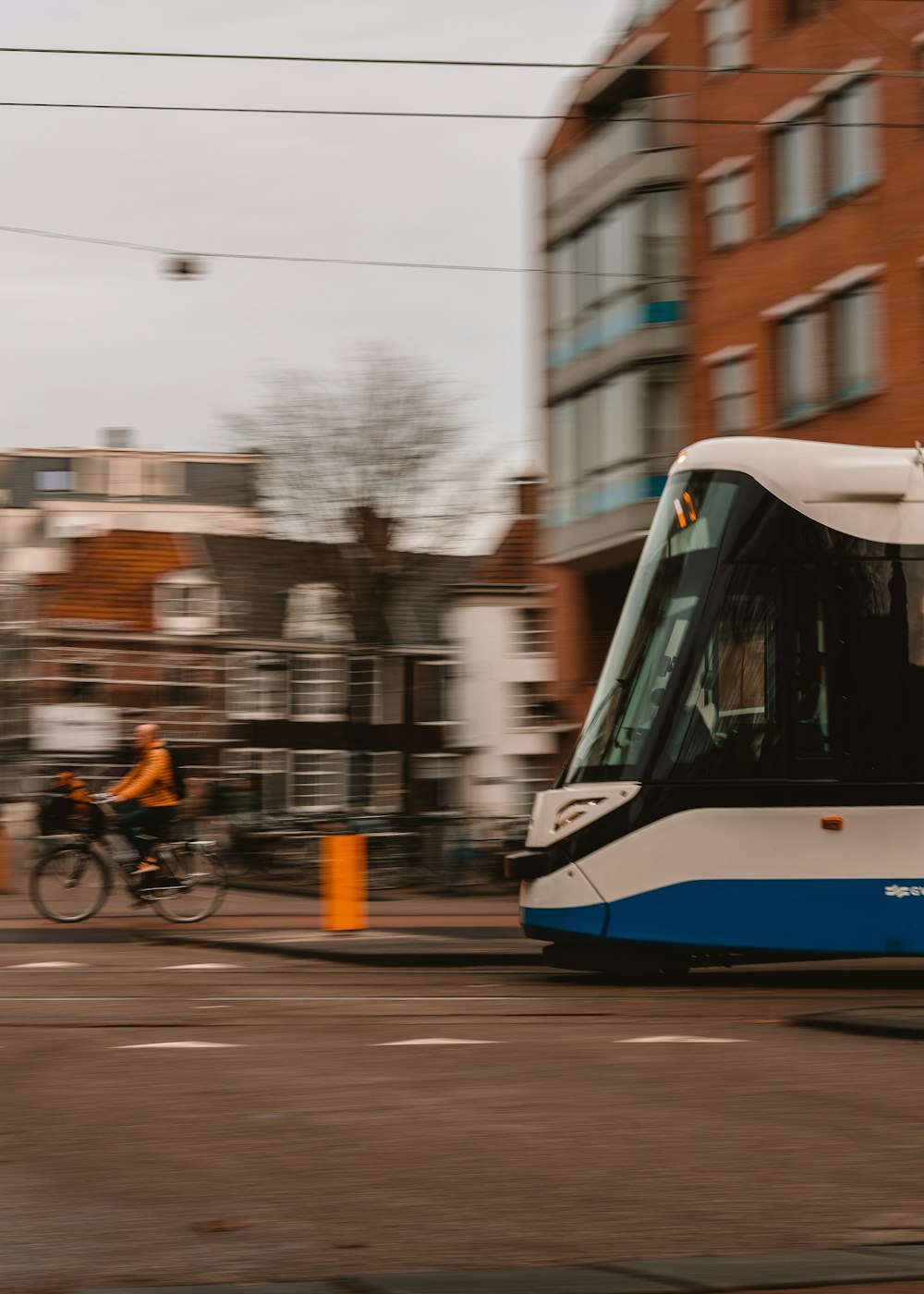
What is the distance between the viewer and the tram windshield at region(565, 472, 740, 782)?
11898 millimetres

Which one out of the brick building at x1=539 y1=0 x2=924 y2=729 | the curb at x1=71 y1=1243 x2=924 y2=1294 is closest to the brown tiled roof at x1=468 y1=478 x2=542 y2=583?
the brick building at x1=539 y1=0 x2=924 y2=729

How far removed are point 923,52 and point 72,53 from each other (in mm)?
14766

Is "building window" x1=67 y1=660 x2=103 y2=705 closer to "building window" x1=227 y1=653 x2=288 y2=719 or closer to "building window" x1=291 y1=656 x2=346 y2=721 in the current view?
"building window" x1=227 y1=653 x2=288 y2=719

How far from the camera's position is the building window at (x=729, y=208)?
3075cm

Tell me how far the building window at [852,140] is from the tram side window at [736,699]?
17.4 meters

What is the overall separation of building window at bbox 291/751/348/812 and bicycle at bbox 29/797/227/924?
44363 millimetres

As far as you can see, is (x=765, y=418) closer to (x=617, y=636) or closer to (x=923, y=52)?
(x=923, y=52)

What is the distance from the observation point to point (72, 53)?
631 inches

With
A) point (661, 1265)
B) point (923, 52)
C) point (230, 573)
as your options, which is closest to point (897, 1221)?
point (661, 1265)

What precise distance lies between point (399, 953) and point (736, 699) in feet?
11.9

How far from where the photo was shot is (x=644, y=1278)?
4.44 metres

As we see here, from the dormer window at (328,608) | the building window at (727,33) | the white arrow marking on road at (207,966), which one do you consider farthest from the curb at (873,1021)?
the dormer window at (328,608)

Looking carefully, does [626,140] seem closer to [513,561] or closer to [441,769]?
[513,561]

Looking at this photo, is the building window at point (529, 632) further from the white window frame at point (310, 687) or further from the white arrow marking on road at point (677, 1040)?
the white arrow marking on road at point (677, 1040)
